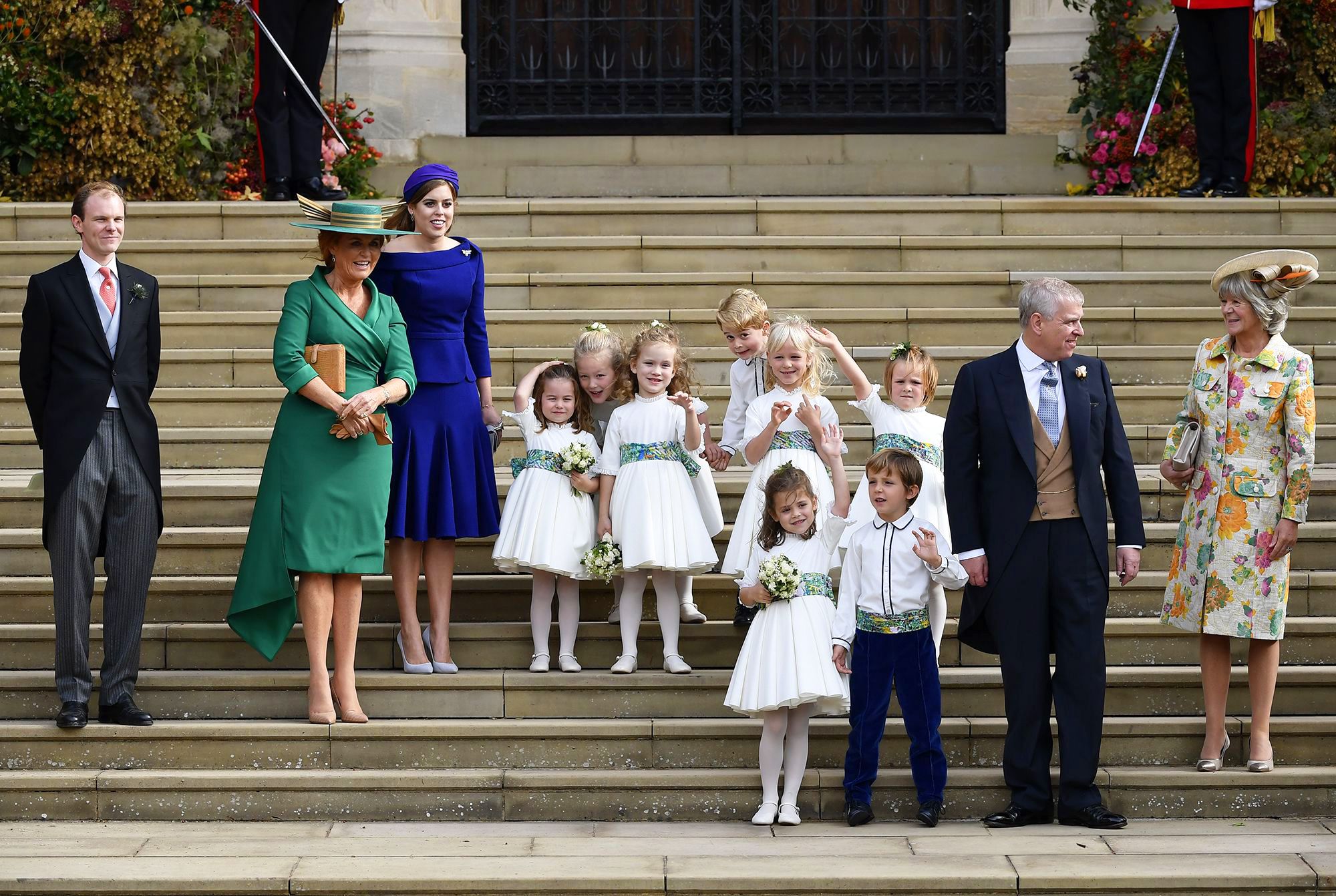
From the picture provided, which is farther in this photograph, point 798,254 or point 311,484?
point 798,254

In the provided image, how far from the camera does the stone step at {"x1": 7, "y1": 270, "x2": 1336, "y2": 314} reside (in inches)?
360

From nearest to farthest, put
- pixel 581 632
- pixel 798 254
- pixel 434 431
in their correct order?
1. pixel 434 431
2. pixel 581 632
3. pixel 798 254

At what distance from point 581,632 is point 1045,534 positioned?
6.27ft

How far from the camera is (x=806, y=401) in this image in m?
6.36

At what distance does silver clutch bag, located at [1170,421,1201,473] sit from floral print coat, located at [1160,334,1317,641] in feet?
0.10

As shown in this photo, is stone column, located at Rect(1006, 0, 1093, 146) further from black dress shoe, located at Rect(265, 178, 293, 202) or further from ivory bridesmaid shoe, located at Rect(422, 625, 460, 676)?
ivory bridesmaid shoe, located at Rect(422, 625, 460, 676)

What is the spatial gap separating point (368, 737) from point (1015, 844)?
2.37 meters

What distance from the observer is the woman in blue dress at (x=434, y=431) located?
6.50 metres

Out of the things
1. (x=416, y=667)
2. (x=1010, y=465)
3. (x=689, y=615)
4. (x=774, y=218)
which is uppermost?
(x=774, y=218)

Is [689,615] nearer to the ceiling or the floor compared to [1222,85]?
nearer to the floor

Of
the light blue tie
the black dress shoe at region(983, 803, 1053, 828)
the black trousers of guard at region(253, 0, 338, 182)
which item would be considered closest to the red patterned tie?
the light blue tie

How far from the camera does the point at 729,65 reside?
42.1ft

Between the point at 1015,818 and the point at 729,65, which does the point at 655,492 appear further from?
the point at 729,65

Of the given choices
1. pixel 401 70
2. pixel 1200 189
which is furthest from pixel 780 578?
pixel 401 70
